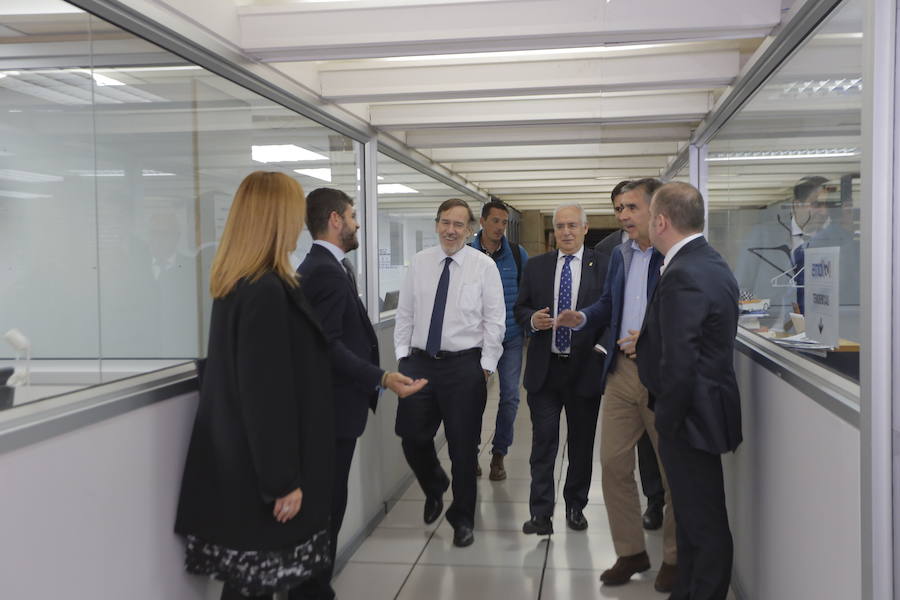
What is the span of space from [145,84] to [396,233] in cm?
400

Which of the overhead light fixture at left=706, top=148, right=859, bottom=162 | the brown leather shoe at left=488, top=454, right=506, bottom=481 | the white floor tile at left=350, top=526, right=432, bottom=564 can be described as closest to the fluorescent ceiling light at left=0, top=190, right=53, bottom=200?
the overhead light fixture at left=706, top=148, right=859, bottom=162

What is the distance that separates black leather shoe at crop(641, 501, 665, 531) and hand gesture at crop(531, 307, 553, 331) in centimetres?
137

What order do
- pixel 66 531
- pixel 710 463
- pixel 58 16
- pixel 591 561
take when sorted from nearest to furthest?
pixel 66 531 < pixel 58 16 < pixel 710 463 < pixel 591 561

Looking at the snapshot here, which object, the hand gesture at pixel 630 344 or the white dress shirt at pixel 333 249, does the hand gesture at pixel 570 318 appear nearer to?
the hand gesture at pixel 630 344

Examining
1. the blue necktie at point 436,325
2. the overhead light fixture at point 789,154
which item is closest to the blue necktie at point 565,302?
the blue necktie at point 436,325

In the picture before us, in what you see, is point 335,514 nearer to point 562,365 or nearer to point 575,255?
point 562,365

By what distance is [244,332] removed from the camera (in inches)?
91.4

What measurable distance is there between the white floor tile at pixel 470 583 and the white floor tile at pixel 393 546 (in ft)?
0.63

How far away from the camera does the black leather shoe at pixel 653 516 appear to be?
15.5 feet

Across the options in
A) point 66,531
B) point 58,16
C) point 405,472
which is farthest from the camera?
point 405,472

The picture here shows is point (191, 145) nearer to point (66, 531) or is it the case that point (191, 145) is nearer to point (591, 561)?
point (66, 531)

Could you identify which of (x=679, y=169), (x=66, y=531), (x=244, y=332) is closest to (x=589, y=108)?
(x=679, y=169)

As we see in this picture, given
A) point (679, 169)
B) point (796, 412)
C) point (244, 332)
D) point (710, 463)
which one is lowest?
point (710, 463)

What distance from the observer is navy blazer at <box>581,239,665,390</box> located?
148 inches
